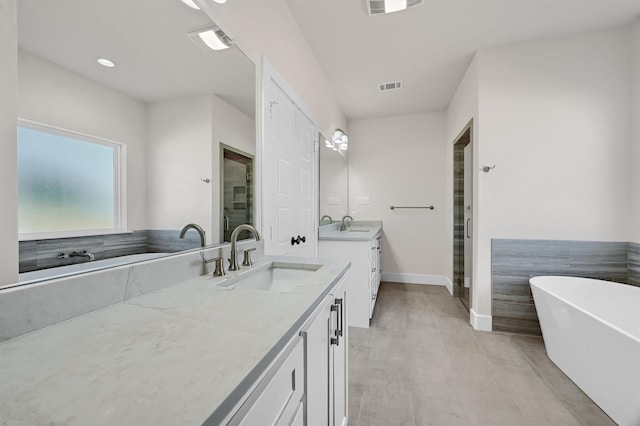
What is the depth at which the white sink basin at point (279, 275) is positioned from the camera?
4.11ft

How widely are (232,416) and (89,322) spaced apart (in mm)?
497

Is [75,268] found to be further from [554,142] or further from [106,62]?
[554,142]

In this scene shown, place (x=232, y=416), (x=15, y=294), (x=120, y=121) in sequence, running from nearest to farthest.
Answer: (x=232, y=416) < (x=15, y=294) < (x=120, y=121)

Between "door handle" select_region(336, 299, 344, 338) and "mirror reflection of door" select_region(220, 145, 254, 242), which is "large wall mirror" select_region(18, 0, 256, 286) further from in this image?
"door handle" select_region(336, 299, 344, 338)

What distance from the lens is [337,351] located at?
1.11 m

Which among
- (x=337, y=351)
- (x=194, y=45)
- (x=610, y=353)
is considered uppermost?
(x=194, y=45)

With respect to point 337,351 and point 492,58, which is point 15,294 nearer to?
point 337,351

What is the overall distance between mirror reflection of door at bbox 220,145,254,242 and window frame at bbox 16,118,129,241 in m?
0.47

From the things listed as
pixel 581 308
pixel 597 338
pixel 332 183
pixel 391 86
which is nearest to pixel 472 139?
pixel 391 86

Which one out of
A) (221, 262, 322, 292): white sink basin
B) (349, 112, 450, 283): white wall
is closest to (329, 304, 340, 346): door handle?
(221, 262, 322, 292): white sink basin

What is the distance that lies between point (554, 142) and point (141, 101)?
311 cm

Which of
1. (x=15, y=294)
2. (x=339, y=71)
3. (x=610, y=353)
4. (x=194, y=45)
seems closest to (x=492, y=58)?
(x=339, y=71)

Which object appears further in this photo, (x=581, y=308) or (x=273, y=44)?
(x=273, y=44)

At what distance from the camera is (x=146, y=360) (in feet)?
1.61
